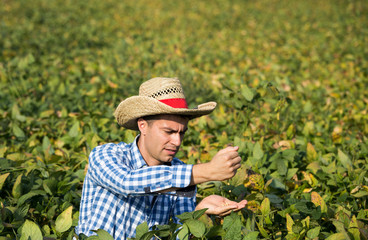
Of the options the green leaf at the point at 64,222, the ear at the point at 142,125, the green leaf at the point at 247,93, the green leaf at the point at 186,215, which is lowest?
the green leaf at the point at 64,222

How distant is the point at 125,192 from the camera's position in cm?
200

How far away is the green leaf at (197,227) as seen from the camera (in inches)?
80.7

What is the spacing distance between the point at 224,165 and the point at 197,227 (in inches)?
17.0

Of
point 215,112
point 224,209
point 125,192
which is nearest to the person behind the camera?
point 125,192

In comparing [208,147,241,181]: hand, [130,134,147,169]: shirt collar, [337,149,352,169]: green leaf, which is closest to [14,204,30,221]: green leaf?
[130,134,147,169]: shirt collar

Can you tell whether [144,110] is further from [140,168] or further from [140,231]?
[140,231]

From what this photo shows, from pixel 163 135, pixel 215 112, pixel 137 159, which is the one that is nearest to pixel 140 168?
pixel 137 159

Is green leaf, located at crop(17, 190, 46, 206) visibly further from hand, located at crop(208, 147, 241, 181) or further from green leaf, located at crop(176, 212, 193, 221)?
hand, located at crop(208, 147, 241, 181)

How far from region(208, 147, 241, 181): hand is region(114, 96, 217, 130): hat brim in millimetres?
429

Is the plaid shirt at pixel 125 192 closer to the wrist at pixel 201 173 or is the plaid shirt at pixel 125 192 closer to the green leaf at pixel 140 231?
the wrist at pixel 201 173

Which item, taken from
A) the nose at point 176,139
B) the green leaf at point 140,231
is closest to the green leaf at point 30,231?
the green leaf at point 140,231

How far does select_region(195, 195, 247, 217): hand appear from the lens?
7.26 feet

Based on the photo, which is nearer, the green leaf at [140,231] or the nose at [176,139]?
the green leaf at [140,231]

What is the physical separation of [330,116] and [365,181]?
180 centimetres
